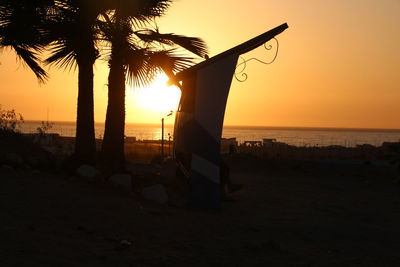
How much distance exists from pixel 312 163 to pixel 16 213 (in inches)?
659

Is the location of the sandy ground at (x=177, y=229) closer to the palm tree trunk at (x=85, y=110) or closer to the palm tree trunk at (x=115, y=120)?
the palm tree trunk at (x=85, y=110)

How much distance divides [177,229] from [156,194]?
2.44 meters

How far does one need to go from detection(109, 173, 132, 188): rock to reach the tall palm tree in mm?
1806

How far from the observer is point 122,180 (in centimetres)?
1081

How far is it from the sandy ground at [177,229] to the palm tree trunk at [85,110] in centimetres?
248

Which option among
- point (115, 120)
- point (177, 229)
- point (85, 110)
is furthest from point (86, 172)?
point (177, 229)

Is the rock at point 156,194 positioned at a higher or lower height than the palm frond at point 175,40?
lower

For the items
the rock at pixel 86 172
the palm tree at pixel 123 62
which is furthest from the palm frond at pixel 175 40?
the rock at pixel 86 172

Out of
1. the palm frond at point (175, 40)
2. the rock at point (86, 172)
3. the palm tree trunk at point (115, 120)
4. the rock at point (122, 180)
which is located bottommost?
the rock at point (122, 180)

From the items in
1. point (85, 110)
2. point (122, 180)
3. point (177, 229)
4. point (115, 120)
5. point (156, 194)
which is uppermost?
point (85, 110)

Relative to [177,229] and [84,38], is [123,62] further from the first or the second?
[177,229]

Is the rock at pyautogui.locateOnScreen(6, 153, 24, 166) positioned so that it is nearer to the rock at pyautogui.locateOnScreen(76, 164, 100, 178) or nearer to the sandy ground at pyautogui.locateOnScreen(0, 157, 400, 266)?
the sandy ground at pyautogui.locateOnScreen(0, 157, 400, 266)

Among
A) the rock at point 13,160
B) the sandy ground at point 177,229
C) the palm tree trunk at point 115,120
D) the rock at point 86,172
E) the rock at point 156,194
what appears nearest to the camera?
the sandy ground at point 177,229

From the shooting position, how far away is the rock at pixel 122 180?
10752 millimetres
